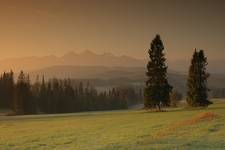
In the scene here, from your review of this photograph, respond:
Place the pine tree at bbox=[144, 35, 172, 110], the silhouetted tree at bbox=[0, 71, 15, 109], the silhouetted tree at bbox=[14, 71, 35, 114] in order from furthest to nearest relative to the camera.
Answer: the silhouetted tree at bbox=[0, 71, 15, 109] < the silhouetted tree at bbox=[14, 71, 35, 114] < the pine tree at bbox=[144, 35, 172, 110]

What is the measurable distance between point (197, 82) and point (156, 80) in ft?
36.9

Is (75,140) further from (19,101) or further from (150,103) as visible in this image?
(19,101)

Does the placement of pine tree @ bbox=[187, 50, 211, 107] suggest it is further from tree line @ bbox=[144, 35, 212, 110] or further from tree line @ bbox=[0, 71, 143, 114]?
tree line @ bbox=[0, 71, 143, 114]

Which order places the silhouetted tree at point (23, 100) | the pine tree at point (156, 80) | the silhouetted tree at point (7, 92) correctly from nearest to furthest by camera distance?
the pine tree at point (156, 80) → the silhouetted tree at point (23, 100) → the silhouetted tree at point (7, 92)

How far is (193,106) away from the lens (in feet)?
315

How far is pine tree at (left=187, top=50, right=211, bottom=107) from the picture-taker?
95.8 meters

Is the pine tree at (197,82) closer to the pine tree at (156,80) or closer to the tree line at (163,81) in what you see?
the tree line at (163,81)

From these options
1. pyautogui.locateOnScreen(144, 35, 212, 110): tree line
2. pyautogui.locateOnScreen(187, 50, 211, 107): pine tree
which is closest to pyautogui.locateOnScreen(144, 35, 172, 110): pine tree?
pyautogui.locateOnScreen(144, 35, 212, 110): tree line

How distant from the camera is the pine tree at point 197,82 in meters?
95.8

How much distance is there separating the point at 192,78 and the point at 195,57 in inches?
205

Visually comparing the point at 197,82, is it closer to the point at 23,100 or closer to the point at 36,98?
the point at 23,100

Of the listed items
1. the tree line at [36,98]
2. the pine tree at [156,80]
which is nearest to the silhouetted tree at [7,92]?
the tree line at [36,98]

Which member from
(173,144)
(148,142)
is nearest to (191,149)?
(173,144)

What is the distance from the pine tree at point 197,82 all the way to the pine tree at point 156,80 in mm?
7949
